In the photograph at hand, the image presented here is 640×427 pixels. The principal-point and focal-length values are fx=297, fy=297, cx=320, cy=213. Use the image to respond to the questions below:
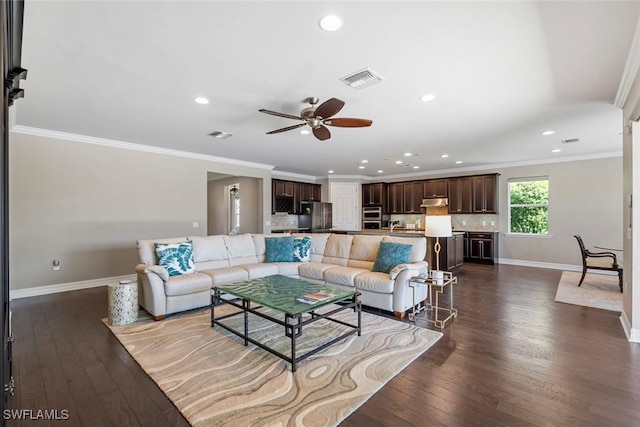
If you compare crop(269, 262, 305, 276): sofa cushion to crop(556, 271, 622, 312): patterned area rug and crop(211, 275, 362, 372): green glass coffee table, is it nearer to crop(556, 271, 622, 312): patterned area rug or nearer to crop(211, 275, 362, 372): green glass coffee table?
crop(211, 275, 362, 372): green glass coffee table

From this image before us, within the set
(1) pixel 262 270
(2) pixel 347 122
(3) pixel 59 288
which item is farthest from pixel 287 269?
(3) pixel 59 288

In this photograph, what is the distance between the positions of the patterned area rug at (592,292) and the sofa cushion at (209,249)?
5.16 meters

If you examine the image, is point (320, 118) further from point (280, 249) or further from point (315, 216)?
point (315, 216)

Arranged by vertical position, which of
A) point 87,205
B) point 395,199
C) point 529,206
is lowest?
point 87,205

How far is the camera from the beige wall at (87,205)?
449 centimetres

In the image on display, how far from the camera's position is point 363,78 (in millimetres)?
2859

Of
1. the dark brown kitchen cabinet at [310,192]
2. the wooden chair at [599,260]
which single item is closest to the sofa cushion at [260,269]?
the dark brown kitchen cabinet at [310,192]

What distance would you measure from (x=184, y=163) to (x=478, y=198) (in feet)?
24.0

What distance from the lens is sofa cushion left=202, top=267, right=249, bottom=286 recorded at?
404 cm

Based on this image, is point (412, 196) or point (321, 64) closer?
point (321, 64)

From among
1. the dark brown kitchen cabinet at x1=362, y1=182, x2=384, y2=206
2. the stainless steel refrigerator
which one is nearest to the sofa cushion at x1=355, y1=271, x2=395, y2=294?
the stainless steel refrigerator

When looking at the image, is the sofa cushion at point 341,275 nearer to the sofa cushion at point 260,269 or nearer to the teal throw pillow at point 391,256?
the teal throw pillow at point 391,256

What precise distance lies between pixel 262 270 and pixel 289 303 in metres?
1.96

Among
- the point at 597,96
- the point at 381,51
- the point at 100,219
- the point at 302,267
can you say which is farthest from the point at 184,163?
the point at 597,96
